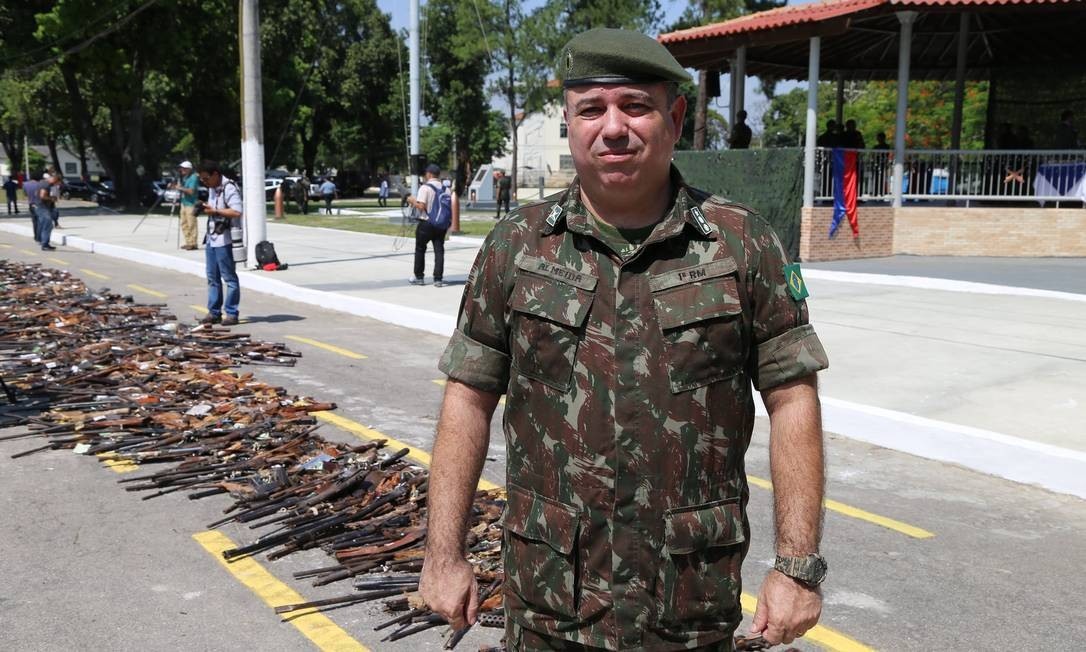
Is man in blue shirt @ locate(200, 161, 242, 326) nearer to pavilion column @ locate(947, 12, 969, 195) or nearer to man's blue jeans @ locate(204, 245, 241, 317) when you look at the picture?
man's blue jeans @ locate(204, 245, 241, 317)

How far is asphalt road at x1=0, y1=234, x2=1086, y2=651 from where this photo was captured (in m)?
4.09

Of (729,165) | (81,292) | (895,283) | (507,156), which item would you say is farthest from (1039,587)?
(507,156)

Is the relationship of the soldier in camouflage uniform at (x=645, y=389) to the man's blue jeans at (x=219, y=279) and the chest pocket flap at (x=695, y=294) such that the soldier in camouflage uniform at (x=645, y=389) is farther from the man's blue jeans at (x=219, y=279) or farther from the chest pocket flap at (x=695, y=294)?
the man's blue jeans at (x=219, y=279)

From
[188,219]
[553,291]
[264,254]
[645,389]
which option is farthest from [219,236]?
[188,219]

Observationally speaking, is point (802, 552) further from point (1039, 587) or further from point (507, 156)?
point (507, 156)

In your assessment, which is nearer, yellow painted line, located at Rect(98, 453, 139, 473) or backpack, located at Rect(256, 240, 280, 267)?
yellow painted line, located at Rect(98, 453, 139, 473)

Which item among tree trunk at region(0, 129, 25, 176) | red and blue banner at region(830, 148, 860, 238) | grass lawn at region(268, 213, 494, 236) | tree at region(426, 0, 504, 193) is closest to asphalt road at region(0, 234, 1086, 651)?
red and blue banner at region(830, 148, 860, 238)

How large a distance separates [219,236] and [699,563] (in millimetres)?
10459

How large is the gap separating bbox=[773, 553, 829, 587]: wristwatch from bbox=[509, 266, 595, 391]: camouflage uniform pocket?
62 cm

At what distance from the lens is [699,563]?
2.15 meters

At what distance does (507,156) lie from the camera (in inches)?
3711

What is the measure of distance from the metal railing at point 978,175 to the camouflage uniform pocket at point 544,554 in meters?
17.9

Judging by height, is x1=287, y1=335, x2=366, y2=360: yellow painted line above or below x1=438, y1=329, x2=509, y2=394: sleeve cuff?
below

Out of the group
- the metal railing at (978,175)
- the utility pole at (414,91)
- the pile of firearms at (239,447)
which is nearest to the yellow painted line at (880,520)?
the pile of firearms at (239,447)
